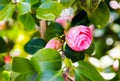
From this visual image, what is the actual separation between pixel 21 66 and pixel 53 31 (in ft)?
0.59

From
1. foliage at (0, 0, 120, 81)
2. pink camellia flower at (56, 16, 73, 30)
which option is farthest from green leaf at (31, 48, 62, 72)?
pink camellia flower at (56, 16, 73, 30)

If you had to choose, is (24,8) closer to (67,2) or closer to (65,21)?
(67,2)

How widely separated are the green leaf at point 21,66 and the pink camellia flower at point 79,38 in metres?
0.12

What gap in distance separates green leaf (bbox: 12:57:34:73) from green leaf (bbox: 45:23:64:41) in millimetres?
147

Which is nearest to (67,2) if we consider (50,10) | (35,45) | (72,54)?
(50,10)

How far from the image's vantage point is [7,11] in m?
0.96

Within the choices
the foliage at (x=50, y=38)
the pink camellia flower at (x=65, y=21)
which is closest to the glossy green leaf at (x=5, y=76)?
the foliage at (x=50, y=38)

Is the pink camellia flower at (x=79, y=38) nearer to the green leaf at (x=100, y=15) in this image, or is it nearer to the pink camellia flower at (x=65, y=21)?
the green leaf at (x=100, y=15)

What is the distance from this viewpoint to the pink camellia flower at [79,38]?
3.15ft

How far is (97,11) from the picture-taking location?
1022 mm

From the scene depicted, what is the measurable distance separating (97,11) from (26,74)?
0.26m

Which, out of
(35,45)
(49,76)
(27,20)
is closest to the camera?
(49,76)

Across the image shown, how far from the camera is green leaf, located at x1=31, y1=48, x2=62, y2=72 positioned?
0.93 metres

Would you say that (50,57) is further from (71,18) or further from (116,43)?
(116,43)
